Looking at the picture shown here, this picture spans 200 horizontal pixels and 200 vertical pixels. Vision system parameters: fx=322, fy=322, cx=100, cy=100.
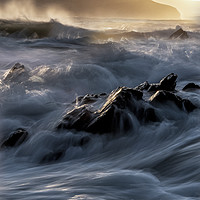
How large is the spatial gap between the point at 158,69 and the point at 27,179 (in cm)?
780

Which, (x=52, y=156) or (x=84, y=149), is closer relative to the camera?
(x=52, y=156)

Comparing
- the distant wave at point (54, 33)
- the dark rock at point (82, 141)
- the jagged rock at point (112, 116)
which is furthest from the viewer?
the distant wave at point (54, 33)

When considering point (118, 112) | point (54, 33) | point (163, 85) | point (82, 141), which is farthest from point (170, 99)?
point (54, 33)

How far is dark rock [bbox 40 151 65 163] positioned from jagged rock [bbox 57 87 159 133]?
460 millimetres

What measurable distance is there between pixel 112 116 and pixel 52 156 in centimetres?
100

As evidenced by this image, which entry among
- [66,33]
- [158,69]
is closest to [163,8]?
[66,33]

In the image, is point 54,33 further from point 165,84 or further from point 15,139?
point 15,139

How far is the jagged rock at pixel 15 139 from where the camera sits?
461 cm

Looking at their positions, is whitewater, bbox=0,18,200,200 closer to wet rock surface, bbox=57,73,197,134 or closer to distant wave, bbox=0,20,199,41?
wet rock surface, bbox=57,73,197,134

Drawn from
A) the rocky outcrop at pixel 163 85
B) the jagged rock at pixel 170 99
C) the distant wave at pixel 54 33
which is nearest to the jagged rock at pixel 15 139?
the jagged rock at pixel 170 99

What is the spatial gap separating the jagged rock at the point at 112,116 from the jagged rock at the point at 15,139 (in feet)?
1.74

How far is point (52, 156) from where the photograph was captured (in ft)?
13.8

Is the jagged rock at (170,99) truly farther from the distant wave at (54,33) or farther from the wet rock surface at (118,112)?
the distant wave at (54,33)

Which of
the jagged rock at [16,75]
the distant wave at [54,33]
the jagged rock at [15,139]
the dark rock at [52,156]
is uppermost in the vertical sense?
the distant wave at [54,33]
